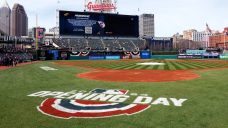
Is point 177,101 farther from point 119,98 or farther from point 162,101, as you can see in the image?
point 119,98

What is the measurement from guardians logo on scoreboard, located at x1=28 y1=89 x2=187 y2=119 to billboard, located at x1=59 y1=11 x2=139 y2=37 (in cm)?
6456

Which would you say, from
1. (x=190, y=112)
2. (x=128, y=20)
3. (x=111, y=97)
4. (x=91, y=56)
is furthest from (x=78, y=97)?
(x=128, y=20)

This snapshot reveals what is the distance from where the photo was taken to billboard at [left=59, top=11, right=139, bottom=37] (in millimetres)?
74812

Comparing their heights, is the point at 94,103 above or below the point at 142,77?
below

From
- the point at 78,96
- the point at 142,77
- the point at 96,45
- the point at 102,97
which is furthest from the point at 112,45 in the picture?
the point at 102,97

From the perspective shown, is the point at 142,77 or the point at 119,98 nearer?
the point at 119,98

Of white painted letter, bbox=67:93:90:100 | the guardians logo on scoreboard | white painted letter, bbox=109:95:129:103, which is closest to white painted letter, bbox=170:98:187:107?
the guardians logo on scoreboard

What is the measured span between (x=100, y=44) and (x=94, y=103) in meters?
76.1

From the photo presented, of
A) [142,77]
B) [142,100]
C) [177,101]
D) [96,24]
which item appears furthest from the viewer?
[96,24]

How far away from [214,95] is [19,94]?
33.0ft

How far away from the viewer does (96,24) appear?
254 feet

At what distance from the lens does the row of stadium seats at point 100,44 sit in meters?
81.4

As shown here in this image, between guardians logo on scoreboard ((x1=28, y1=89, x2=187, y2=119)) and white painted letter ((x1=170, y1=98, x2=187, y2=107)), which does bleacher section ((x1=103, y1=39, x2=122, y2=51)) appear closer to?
guardians logo on scoreboard ((x1=28, y1=89, x2=187, y2=119))

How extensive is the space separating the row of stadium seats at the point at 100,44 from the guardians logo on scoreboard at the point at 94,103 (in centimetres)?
6696
